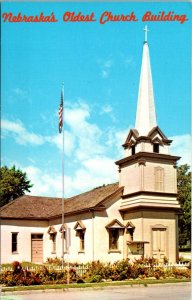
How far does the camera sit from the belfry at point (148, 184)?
35031mm

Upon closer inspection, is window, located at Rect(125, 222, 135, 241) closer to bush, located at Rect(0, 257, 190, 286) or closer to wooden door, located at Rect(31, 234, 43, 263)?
bush, located at Rect(0, 257, 190, 286)

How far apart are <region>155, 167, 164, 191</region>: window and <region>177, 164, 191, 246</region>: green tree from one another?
3030 centimetres

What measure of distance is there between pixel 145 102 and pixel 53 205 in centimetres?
1754

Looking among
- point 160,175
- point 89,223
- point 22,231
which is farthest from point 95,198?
point 22,231

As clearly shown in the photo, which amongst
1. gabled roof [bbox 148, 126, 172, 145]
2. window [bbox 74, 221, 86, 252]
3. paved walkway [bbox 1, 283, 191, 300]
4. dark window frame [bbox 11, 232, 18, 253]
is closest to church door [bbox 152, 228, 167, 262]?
window [bbox 74, 221, 86, 252]

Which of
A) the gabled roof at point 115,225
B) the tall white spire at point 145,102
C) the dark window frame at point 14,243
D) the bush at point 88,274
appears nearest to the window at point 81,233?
the gabled roof at point 115,225

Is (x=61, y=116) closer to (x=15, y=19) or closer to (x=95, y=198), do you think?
(x=15, y=19)

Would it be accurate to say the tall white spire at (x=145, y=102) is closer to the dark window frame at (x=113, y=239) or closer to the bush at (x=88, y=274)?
the dark window frame at (x=113, y=239)

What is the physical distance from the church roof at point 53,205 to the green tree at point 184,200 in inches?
894

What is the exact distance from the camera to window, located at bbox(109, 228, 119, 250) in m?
36.8

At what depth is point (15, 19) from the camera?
15266 mm

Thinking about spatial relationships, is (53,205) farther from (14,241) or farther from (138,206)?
(138,206)

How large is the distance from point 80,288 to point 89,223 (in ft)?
54.3

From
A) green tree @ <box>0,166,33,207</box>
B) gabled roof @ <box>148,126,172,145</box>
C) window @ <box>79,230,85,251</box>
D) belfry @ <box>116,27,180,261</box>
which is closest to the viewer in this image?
belfry @ <box>116,27,180,261</box>
